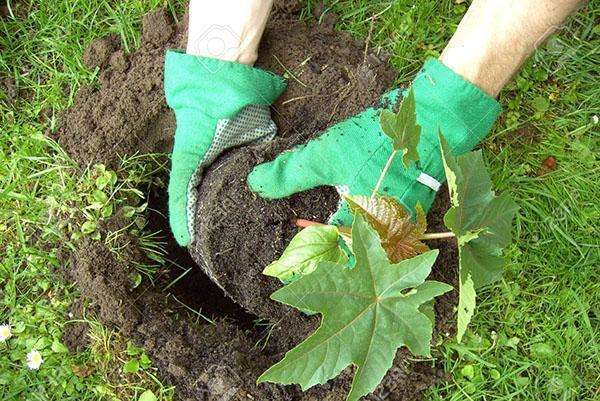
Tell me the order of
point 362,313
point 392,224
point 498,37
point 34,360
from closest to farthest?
1. point 362,313
2. point 392,224
3. point 498,37
4. point 34,360

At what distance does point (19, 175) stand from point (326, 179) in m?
1.02

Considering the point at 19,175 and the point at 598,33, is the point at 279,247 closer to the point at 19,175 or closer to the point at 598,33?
the point at 19,175

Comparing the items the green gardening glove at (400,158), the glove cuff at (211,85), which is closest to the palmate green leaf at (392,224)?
the green gardening glove at (400,158)

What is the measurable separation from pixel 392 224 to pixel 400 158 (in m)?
0.27

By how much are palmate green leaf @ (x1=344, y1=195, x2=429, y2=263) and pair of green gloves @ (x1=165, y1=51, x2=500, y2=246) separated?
0.62 feet

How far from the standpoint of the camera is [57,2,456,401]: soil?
1.71 metres

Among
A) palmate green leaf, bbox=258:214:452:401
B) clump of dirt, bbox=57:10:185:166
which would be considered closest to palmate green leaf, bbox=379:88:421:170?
palmate green leaf, bbox=258:214:452:401

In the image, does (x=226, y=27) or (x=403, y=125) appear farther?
(x=226, y=27)

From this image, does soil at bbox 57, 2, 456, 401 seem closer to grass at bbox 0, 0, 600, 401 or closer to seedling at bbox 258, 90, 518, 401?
grass at bbox 0, 0, 600, 401

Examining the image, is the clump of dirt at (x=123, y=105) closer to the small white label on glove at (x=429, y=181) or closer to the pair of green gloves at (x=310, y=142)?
the pair of green gloves at (x=310, y=142)

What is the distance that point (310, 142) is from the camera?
163 cm

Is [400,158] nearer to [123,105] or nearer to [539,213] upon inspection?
[539,213]

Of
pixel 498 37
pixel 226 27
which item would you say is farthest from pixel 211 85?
pixel 498 37

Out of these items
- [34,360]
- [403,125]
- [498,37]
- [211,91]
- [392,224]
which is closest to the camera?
[403,125]
